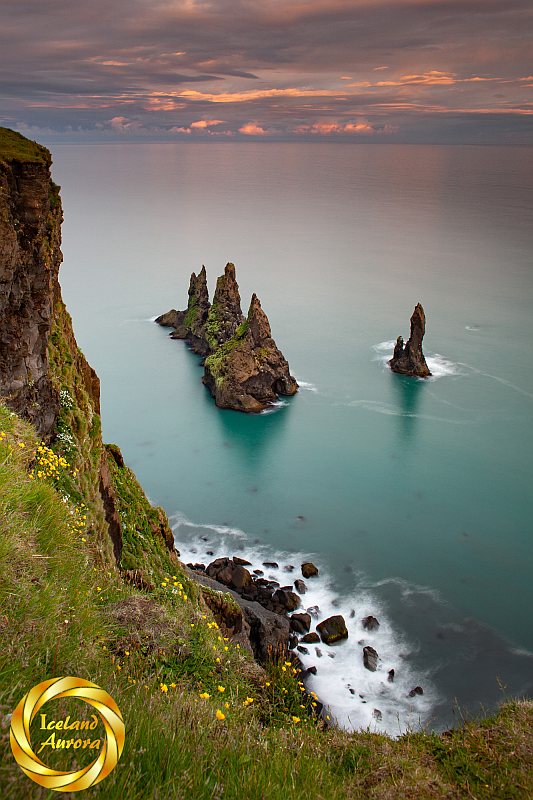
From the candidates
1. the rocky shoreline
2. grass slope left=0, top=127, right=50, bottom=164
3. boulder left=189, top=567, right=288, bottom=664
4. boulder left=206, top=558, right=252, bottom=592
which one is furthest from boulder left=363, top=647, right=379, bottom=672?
grass slope left=0, top=127, right=50, bottom=164

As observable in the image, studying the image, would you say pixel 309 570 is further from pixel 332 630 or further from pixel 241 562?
pixel 332 630

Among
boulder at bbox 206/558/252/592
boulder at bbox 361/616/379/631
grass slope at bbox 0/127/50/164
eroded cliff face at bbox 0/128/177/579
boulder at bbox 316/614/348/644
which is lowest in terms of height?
boulder at bbox 361/616/379/631

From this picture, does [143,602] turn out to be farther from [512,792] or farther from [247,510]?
[247,510]

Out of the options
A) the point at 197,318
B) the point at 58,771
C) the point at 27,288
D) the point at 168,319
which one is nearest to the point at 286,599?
the point at 27,288

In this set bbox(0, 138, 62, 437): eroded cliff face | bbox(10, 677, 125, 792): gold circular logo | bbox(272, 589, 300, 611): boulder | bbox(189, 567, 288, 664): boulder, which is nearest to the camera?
bbox(10, 677, 125, 792): gold circular logo

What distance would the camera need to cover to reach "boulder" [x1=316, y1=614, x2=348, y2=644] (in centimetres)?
3784

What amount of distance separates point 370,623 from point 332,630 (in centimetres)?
339

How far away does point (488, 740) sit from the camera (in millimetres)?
10539

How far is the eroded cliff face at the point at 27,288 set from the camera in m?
20.4

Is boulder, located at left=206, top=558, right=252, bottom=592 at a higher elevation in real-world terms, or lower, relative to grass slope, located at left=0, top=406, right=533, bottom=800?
lower

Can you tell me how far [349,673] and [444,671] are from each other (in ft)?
20.3

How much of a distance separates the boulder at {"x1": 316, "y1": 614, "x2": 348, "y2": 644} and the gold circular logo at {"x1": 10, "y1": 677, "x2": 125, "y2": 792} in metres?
36.5

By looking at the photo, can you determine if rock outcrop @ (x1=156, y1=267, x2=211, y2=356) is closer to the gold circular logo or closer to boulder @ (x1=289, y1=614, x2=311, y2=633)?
boulder @ (x1=289, y1=614, x2=311, y2=633)

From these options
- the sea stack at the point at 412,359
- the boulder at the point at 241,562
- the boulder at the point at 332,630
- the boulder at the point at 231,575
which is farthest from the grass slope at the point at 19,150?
the sea stack at the point at 412,359
